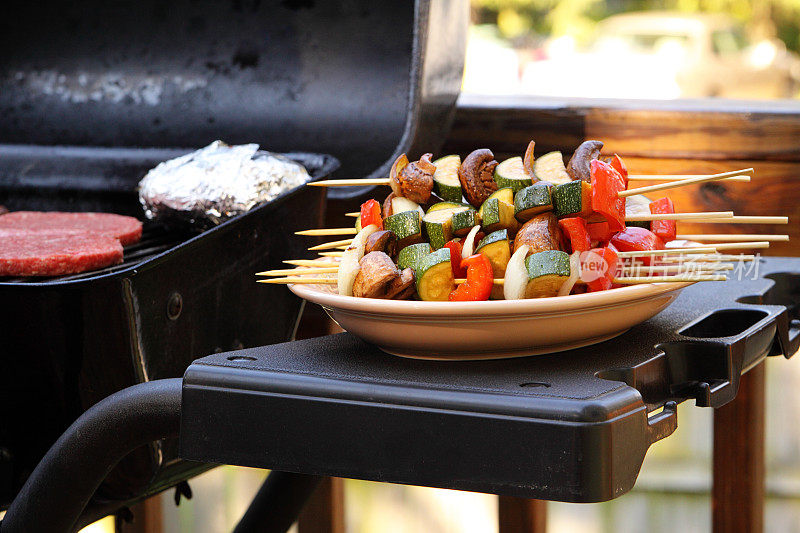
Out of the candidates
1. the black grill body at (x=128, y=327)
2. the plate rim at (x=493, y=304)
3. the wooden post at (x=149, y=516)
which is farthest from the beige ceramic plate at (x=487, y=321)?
the wooden post at (x=149, y=516)

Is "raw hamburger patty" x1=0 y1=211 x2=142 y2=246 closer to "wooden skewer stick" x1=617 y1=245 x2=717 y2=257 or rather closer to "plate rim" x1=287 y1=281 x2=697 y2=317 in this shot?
"plate rim" x1=287 y1=281 x2=697 y2=317

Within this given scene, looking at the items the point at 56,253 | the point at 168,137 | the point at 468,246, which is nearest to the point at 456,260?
the point at 468,246

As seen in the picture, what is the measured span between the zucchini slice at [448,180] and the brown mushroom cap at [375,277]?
0.14 m

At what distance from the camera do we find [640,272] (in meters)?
0.87

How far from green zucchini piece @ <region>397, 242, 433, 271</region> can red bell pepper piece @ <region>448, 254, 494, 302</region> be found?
4cm

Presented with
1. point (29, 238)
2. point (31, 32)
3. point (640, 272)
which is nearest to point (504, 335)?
point (640, 272)

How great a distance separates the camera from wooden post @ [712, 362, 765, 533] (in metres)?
1.64

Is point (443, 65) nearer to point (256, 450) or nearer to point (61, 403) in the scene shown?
point (61, 403)

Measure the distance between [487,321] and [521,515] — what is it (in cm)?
93

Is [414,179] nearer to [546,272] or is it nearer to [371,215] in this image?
[371,215]

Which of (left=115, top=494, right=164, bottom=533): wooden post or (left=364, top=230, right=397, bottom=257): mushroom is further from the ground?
(left=364, top=230, right=397, bottom=257): mushroom

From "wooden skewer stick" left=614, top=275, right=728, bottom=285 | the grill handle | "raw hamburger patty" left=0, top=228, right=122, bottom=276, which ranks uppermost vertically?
"wooden skewer stick" left=614, top=275, right=728, bottom=285

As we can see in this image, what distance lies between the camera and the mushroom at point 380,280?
815 mm

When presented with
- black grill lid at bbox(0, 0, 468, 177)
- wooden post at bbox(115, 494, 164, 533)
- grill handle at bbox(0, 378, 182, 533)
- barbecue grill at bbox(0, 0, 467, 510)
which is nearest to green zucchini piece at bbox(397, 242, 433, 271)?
grill handle at bbox(0, 378, 182, 533)
